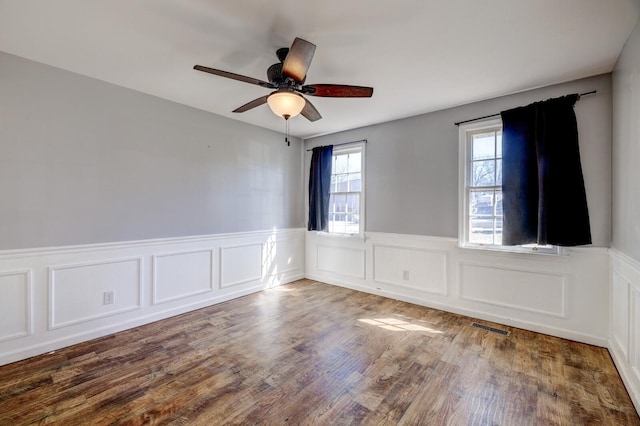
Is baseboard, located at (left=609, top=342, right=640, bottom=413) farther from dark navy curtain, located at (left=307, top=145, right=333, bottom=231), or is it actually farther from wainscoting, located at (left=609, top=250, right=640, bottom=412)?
dark navy curtain, located at (left=307, top=145, right=333, bottom=231)

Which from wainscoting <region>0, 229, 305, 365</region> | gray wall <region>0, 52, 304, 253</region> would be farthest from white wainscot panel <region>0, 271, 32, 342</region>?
gray wall <region>0, 52, 304, 253</region>

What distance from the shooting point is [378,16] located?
75.9 inches

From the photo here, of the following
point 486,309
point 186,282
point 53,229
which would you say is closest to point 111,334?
point 186,282

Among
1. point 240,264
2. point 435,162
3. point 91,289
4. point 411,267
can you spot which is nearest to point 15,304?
point 91,289

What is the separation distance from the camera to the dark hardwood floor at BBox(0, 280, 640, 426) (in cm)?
183

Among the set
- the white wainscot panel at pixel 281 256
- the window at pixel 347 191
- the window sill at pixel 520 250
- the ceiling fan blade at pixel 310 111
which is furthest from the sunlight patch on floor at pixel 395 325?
the ceiling fan blade at pixel 310 111

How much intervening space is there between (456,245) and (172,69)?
3.65m

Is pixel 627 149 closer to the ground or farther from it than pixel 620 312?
farther from it

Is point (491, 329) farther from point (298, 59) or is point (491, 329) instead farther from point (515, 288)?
point (298, 59)

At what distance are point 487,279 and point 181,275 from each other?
3702mm

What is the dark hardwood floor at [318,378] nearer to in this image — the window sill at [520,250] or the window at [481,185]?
the window sill at [520,250]

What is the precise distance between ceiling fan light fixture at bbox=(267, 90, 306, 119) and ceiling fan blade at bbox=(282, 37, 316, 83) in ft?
0.40

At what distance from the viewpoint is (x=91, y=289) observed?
2.87 m

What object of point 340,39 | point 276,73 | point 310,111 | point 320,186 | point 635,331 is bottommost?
point 635,331
